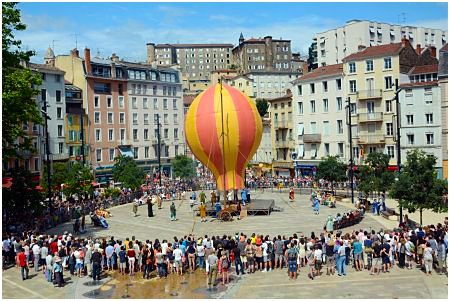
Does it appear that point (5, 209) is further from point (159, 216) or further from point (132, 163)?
point (132, 163)

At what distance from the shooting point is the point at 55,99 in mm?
69312

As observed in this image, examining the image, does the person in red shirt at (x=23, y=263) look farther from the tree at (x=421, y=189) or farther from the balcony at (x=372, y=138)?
the balcony at (x=372, y=138)

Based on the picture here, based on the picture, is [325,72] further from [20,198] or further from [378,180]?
[20,198]

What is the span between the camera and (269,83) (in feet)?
382

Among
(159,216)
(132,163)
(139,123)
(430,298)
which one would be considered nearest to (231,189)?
(159,216)

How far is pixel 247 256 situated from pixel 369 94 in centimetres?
4645

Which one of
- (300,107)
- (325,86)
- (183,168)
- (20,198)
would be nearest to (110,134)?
(183,168)

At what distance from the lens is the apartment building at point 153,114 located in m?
81.1

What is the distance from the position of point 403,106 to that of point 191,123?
28743mm

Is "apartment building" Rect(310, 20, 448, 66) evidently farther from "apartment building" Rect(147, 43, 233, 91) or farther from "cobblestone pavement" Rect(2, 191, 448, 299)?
"cobblestone pavement" Rect(2, 191, 448, 299)

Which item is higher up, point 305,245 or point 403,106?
point 403,106

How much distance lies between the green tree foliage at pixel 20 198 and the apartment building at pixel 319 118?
41.2 meters

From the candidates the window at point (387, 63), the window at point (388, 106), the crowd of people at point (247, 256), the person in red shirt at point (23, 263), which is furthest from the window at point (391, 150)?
the person in red shirt at point (23, 263)

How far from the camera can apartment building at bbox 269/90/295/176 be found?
78875 millimetres
